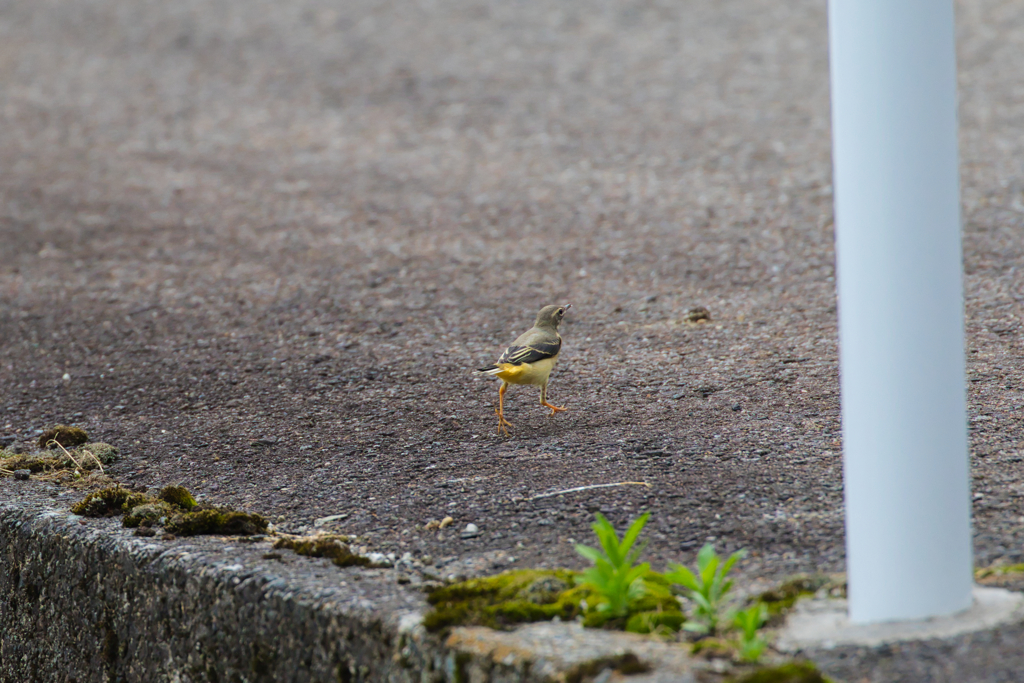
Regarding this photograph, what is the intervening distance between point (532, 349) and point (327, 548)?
1.59 metres

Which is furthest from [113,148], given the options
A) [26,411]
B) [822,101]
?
[822,101]

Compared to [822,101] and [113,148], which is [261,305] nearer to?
[113,148]

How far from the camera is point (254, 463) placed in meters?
4.15

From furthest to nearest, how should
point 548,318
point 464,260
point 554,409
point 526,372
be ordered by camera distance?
point 464,260
point 548,318
point 554,409
point 526,372

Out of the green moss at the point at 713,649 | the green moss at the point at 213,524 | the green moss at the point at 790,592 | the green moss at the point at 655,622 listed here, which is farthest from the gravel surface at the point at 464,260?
the green moss at the point at 713,649

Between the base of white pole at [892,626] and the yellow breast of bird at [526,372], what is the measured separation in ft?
6.79

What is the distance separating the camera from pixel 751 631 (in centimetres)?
229

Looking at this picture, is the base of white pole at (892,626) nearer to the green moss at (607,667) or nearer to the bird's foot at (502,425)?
the green moss at (607,667)

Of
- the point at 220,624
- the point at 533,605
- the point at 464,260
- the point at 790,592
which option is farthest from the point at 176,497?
the point at 464,260

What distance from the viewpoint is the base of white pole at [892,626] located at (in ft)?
7.58

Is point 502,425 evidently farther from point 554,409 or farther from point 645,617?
point 645,617

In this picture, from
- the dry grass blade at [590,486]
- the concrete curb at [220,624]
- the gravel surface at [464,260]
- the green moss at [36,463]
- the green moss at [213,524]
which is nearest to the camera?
the concrete curb at [220,624]

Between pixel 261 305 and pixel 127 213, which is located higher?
pixel 127 213

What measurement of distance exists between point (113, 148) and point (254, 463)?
7958mm
